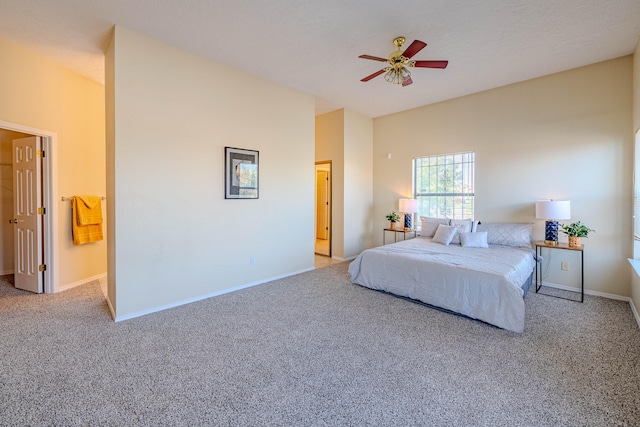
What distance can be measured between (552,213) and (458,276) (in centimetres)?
175

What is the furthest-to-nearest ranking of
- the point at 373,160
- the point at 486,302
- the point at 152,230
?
1. the point at 373,160
2. the point at 152,230
3. the point at 486,302

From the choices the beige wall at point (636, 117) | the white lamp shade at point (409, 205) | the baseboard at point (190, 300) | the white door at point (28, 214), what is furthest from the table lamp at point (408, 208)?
the white door at point (28, 214)

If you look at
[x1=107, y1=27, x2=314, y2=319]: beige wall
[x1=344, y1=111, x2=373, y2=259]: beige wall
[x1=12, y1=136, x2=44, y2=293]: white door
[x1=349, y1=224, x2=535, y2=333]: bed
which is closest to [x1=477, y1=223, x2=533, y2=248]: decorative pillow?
[x1=349, y1=224, x2=535, y2=333]: bed

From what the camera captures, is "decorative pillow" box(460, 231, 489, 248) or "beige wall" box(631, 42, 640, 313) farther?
"decorative pillow" box(460, 231, 489, 248)

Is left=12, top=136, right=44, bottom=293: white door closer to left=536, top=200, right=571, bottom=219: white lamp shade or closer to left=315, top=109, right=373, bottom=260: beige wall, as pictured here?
left=315, top=109, right=373, bottom=260: beige wall

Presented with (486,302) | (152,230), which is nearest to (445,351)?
(486,302)

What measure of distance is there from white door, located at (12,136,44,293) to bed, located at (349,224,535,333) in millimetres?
4312

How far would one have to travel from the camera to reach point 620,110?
3.43 metres

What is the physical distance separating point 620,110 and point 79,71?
7.06 m

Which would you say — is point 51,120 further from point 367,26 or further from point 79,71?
point 367,26

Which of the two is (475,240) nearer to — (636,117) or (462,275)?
(462,275)

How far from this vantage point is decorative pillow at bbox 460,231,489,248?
13.2 ft

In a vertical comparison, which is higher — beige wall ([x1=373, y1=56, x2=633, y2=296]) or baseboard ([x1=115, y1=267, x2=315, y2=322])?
beige wall ([x1=373, y1=56, x2=633, y2=296])

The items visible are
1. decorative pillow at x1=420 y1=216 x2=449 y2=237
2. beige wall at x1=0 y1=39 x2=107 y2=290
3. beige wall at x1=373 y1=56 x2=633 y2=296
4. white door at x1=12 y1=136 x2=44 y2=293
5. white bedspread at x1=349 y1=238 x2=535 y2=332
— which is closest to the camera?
white bedspread at x1=349 y1=238 x2=535 y2=332
